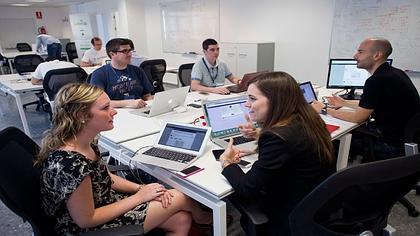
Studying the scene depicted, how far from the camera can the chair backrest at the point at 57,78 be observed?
128 inches

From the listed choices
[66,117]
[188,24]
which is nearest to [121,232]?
[66,117]

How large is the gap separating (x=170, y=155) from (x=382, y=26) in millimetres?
3366

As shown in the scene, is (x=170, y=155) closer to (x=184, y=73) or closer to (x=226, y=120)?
(x=226, y=120)

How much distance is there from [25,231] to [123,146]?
1.00 metres

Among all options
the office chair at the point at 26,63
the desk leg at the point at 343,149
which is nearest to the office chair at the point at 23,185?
the desk leg at the point at 343,149

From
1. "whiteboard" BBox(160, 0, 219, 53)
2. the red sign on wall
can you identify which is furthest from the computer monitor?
the red sign on wall

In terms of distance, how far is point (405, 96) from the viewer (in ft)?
6.35

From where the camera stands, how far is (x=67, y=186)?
106 centimetres

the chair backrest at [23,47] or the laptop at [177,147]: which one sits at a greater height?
the chair backrest at [23,47]

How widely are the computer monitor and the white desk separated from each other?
355 cm

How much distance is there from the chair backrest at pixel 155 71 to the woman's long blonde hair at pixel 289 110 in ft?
8.98

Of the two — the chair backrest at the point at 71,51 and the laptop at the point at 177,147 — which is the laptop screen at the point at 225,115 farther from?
the chair backrest at the point at 71,51

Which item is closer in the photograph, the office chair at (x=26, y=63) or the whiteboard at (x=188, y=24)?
the office chair at (x=26, y=63)

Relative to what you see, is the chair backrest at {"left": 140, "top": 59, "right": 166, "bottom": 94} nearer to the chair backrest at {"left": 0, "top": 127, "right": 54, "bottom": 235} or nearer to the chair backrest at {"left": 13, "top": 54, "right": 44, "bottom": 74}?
the chair backrest at {"left": 0, "top": 127, "right": 54, "bottom": 235}
